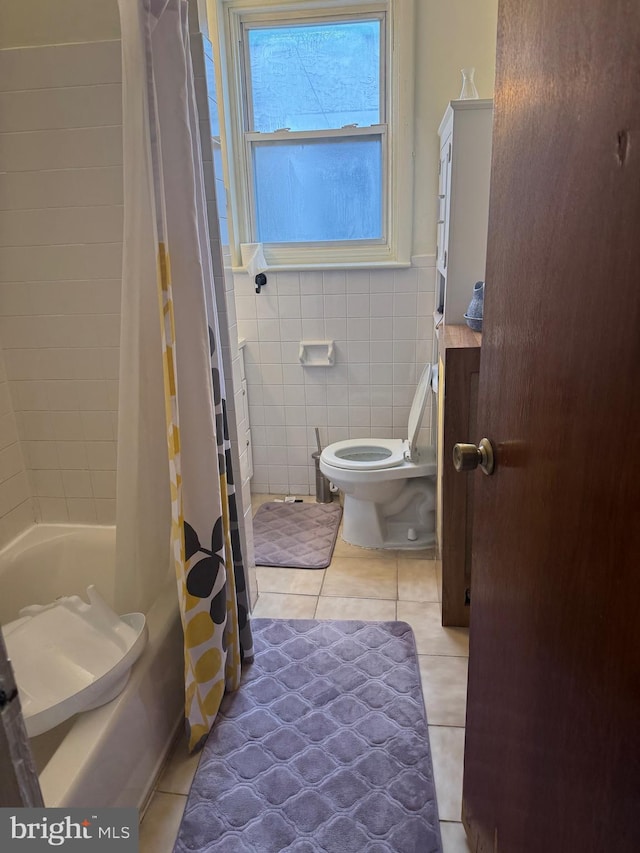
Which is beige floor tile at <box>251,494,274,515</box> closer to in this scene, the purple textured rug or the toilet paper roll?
the purple textured rug

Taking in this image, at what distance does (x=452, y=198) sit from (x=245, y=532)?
1378mm

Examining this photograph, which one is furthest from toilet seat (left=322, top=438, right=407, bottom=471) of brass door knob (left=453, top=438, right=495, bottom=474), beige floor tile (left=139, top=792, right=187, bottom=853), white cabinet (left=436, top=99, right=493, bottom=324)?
brass door knob (left=453, top=438, right=495, bottom=474)

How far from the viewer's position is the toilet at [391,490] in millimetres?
2502

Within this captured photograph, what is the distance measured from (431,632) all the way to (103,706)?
3.78 feet

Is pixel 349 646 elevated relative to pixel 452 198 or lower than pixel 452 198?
lower

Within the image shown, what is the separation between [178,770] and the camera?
5.22 ft

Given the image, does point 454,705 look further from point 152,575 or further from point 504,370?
point 504,370

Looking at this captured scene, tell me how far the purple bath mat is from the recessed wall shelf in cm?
75

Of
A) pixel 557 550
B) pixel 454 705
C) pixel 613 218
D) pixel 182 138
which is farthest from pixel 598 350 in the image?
pixel 454 705

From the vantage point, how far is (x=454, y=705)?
5.78 feet

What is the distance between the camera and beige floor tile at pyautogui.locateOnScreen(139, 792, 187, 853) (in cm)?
139

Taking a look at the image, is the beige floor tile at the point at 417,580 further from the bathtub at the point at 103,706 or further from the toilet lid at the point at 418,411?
the bathtub at the point at 103,706

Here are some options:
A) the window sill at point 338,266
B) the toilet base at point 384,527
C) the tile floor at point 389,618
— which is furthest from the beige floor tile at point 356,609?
the window sill at point 338,266

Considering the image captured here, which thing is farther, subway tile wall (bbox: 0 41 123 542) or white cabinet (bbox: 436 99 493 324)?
white cabinet (bbox: 436 99 493 324)
